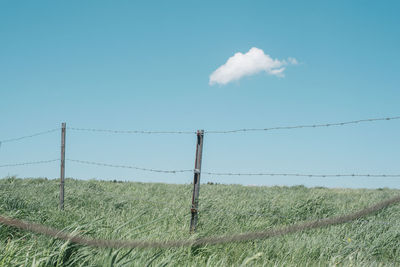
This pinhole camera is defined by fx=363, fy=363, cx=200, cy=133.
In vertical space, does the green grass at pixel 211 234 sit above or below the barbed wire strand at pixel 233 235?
below

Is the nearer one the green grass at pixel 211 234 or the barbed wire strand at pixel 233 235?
the barbed wire strand at pixel 233 235

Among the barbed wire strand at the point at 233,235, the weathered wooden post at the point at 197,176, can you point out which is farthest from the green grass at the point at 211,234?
the barbed wire strand at the point at 233,235

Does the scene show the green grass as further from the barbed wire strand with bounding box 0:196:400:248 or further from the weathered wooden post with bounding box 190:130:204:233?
the barbed wire strand with bounding box 0:196:400:248

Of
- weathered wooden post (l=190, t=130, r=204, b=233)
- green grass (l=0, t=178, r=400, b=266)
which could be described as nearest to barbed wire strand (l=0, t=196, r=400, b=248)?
green grass (l=0, t=178, r=400, b=266)

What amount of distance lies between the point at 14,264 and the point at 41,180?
15202mm

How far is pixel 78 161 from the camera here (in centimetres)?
905

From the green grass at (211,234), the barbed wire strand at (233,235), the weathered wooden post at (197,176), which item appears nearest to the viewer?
the barbed wire strand at (233,235)

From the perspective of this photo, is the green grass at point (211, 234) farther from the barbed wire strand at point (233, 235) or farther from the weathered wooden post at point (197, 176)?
the barbed wire strand at point (233, 235)

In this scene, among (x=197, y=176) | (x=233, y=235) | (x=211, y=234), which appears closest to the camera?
(x=233, y=235)

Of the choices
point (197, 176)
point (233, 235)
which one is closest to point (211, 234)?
point (197, 176)

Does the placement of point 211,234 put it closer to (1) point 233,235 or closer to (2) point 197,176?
(2) point 197,176

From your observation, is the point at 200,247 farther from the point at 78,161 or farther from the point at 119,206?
the point at 78,161

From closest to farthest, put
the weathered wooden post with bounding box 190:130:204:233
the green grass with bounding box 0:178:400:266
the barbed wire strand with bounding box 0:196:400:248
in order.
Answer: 1. the barbed wire strand with bounding box 0:196:400:248
2. the green grass with bounding box 0:178:400:266
3. the weathered wooden post with bounding box 190:130:204:233

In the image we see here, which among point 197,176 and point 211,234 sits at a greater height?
point 197,176
